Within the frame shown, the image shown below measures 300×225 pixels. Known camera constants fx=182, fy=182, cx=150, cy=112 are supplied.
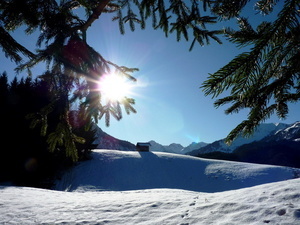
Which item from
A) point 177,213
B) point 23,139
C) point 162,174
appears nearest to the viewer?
point 177,213

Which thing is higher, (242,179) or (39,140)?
(39,140)

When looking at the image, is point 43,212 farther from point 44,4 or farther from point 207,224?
point 44,4

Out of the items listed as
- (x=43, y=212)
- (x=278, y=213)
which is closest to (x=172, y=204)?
(x=278, y=213)

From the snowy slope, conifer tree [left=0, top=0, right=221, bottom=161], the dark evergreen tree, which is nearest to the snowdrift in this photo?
the dark evergreen tree

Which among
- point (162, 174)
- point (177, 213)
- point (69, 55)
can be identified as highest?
point (69, 55)

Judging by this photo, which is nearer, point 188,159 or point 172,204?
point 172,204

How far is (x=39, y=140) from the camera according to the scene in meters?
15.4

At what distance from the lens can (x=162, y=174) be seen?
66.5ft

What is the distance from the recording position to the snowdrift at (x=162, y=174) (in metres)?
17.2

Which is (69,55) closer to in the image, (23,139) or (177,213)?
(177,213)

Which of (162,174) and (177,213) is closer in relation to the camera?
(177,213)

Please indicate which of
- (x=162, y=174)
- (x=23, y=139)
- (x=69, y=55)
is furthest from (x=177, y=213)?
(x=162, y=174)

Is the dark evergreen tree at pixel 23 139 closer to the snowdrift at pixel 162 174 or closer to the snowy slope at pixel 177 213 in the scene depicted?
the snowdrift at pixel 162 174

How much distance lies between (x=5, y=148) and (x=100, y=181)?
8.45 meters
